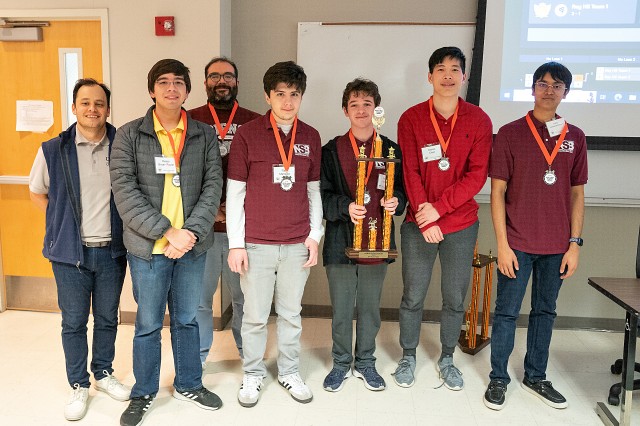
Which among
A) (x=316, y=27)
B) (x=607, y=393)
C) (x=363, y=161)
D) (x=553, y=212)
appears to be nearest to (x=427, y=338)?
(x=607, y=393)

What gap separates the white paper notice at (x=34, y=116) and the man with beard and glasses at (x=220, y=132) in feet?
4.81

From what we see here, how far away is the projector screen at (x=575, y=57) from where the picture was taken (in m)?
3.32

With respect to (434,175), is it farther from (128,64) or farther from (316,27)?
(128,64)

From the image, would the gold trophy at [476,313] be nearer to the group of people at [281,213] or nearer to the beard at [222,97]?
the group of people at [281,213]

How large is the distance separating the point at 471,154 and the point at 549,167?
381 mm

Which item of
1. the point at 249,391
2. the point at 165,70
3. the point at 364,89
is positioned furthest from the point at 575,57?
the point at 249,391

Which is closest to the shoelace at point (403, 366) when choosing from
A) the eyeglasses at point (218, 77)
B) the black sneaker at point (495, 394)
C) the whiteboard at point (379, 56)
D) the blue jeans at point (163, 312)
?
the black sneaker at point (495, 394)

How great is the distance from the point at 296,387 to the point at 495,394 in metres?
1.04

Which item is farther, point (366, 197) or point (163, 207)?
point (366, 197)

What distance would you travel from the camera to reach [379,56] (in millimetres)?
3553

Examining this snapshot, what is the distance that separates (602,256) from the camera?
12.0 ft

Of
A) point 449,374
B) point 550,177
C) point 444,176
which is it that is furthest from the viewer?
point 449,374

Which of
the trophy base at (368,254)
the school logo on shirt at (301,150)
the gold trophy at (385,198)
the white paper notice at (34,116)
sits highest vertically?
the white paper notice at (34,116)

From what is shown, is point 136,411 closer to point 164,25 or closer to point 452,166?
point 452,166
